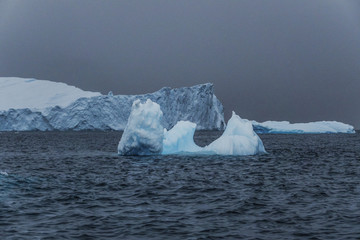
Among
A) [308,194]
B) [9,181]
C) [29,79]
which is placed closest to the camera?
[308,194]

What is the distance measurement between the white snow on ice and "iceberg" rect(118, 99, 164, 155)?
340 ft

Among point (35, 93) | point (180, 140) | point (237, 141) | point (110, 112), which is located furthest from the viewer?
point (35, 93)

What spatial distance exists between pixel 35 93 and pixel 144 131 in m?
126

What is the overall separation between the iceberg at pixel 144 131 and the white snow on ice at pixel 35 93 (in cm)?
10363

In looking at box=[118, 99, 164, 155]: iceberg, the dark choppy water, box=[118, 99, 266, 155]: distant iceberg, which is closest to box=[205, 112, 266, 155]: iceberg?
box=[118, 99, 266, 155]: distant iceberg

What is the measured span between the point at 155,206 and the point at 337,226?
16.1 feet

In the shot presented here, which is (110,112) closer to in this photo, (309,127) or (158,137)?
(309,127)

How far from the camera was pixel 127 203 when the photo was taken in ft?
43.6

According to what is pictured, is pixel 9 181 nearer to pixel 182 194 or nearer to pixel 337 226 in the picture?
pixel 182 194

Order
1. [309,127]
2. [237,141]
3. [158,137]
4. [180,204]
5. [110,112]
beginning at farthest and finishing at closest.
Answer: [110,112] < [309,127] < [237,141] < [158,137] < [180,204]

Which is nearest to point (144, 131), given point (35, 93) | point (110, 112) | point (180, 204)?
point (180, 204)

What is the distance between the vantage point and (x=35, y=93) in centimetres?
14725

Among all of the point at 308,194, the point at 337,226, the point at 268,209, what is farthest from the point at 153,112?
the point at 337,226

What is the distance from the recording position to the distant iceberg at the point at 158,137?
30.0 m
